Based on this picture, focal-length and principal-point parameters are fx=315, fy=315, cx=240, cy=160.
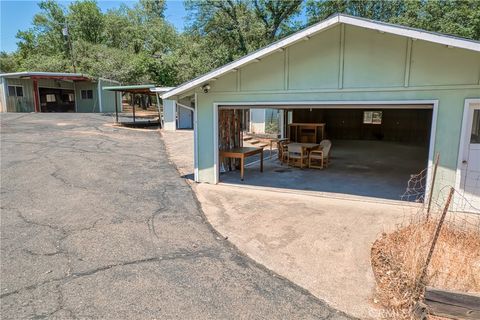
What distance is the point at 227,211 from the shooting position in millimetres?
6277

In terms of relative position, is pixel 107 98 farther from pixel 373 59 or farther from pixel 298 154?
pixel 373 59

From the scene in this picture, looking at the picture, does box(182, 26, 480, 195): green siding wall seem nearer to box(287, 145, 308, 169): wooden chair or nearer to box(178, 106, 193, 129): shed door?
box(287, 145, 308, 169): wooden chair

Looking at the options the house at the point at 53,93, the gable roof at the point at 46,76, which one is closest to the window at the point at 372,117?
the gable roof at the point at 46,76

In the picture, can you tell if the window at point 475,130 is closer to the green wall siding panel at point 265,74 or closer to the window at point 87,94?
the green wall siding panel at point 265,74

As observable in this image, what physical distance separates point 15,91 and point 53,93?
2804 mm

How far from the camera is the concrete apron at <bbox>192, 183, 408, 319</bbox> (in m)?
3.71

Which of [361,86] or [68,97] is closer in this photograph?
[361,86]

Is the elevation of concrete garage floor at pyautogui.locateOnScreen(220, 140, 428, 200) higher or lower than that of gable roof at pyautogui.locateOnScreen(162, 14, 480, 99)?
lower

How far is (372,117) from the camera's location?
2005 cm

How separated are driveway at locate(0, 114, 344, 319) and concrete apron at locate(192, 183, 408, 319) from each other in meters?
0.27

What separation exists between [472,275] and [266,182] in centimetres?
541

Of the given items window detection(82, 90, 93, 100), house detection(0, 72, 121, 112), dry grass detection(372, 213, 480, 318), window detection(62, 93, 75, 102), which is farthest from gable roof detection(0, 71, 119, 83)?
dry grass detection(372, 213, 480, 318)

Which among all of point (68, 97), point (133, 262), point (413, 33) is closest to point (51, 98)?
point (68, 97)

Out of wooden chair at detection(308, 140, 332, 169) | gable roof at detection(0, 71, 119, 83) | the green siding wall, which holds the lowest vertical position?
wooden chair at detection(308, 140, 332, 169)
